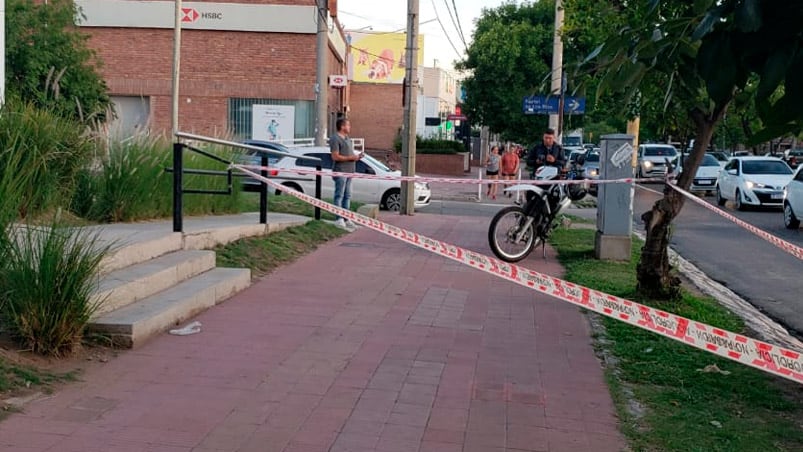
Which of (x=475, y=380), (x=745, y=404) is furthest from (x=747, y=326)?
(x=475, y=380)

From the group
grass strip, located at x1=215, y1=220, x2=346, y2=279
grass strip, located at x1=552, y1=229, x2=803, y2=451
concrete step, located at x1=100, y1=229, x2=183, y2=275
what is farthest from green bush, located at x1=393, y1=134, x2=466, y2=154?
grass strip, located at x1=552, y1=229, x2=803, y2=451

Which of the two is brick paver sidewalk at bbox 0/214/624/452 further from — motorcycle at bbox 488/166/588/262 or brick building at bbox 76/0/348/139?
brick building at bbox 76/0/348/139

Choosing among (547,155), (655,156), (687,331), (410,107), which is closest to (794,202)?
(547,155)

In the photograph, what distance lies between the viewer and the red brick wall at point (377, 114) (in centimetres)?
6022

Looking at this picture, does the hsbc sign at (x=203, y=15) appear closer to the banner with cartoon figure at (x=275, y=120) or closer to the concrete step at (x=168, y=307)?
the banner with cartoon figure at (x=275, y=120)

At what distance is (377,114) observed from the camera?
60.9 meters

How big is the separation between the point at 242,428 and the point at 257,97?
33624 mm

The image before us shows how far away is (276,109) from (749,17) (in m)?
35.1

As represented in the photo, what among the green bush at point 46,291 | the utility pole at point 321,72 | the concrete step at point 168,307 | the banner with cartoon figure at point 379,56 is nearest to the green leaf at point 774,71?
the green bush at point 46,291

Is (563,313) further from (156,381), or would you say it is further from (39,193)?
(39,193)

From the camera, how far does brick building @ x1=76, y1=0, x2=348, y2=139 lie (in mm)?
36906

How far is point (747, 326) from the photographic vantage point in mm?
8445

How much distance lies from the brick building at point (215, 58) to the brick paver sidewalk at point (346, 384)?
29.1m

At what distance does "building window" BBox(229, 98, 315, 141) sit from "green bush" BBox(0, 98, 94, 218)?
28.2 metres
